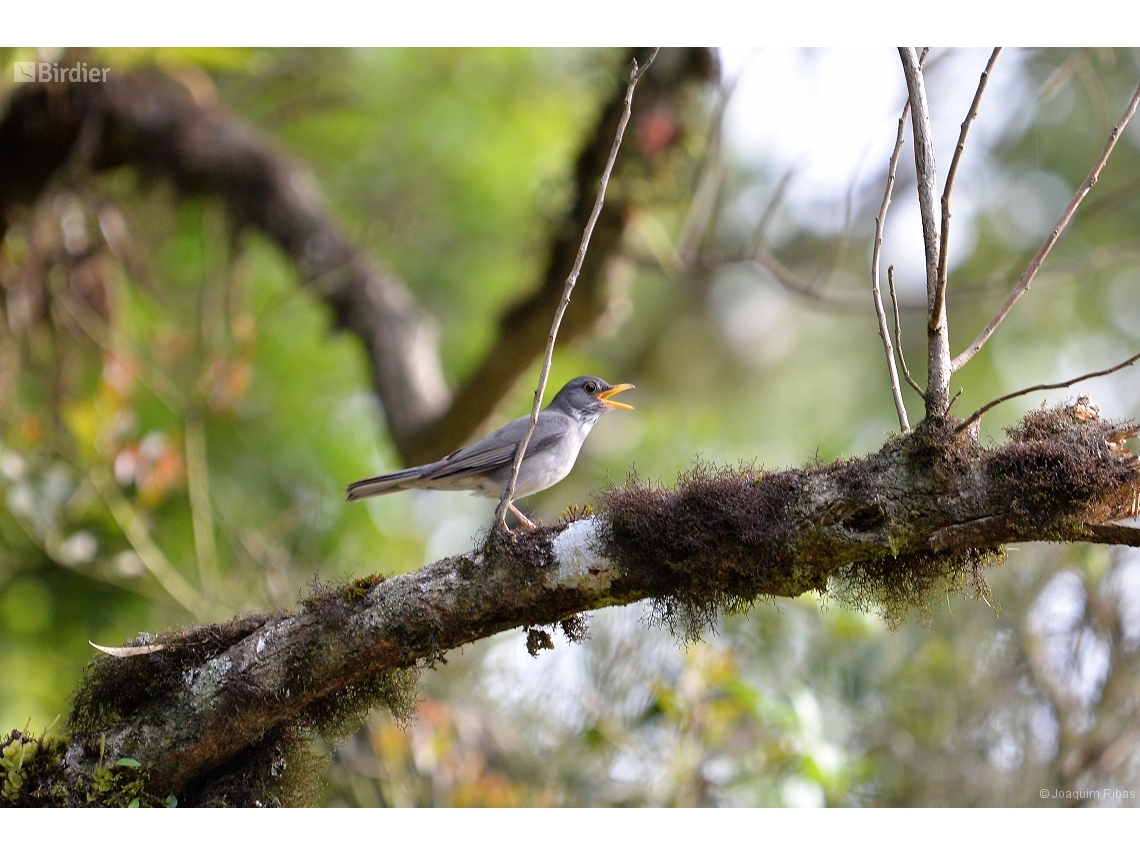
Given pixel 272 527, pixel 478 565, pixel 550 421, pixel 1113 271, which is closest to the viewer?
pixel 478 565

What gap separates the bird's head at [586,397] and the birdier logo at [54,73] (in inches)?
175

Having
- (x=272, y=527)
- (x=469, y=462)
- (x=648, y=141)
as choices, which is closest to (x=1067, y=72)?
(x=648, y=141)

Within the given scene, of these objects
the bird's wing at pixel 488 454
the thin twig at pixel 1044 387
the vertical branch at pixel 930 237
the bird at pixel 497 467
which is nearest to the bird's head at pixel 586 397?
the bird at pixel 497 467

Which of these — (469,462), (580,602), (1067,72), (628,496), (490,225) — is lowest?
(580,602)

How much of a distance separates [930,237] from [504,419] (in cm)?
530

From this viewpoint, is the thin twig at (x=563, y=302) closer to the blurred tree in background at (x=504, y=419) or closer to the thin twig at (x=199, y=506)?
the blurred tree in background at (x=504, y=419)

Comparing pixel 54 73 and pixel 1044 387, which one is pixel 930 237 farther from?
pixel 54 73

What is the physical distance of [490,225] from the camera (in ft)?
33.9

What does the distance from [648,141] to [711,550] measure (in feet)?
14.5

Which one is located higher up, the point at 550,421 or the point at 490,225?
the point at 490,225

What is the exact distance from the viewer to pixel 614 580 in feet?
10.1

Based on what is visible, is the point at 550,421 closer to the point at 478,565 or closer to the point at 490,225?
the point at 478,565


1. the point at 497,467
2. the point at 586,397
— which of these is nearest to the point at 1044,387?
the point at 497,467

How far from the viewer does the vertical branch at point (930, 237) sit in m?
3.00
